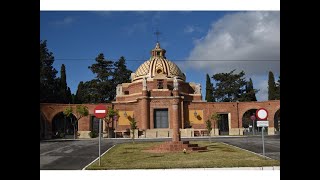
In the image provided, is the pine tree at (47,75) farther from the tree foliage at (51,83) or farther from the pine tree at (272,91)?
the pine tree at (272,91)

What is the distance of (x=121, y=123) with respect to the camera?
61.9ft

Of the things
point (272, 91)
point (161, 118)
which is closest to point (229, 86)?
point (272, 91)

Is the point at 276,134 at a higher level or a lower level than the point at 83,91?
lower

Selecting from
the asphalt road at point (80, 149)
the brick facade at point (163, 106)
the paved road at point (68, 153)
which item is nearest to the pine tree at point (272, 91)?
the brick facade at point (163, 106)

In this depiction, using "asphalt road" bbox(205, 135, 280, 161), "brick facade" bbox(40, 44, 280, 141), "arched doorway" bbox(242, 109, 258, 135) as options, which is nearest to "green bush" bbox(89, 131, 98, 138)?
"brick facade" bbox(40, 44, 280, 141)

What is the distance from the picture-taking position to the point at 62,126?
16875mm

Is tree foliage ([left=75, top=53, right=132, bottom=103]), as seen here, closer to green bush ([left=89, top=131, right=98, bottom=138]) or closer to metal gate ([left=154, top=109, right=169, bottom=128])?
green bush ([left=89, top=131, right=98, bottom=138])

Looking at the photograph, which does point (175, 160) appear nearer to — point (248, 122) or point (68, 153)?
point (68, 153)

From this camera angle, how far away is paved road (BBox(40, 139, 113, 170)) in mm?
10675

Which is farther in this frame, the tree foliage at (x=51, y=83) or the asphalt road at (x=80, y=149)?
the tree foliage at (x=51, y=83)

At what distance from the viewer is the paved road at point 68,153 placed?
10675mm
